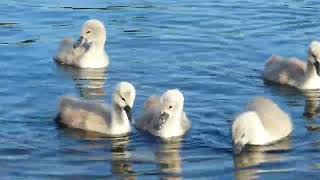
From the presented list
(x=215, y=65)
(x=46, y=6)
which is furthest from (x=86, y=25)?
(x=46, y=6)

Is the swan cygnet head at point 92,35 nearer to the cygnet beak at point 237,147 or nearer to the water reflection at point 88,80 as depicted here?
the water reflection at point 88,80

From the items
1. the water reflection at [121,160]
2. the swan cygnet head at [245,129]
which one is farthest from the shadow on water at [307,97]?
the water reflection at [121,160]

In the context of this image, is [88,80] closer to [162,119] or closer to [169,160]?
[162,119]

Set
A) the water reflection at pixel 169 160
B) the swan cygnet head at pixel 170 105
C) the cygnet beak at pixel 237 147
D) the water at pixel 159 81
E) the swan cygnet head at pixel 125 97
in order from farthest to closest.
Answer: the swan cygnet head at pixel 125 97 < the swan cygnet head at pixel 170 105 < the cygnet beak at pixel 237 147 < the water at pixel 159 81 < the water reflection at pixel 169 160

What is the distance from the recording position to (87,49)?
16.7 m

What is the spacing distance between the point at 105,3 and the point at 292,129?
804cm

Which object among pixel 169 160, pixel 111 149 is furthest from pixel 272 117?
pixel 111 149

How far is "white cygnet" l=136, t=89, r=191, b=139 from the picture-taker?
1271 cm

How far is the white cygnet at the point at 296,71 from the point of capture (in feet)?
50.0

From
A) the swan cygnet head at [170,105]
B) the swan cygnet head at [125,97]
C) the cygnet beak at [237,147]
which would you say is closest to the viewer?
the cygnet beak at [237,147]

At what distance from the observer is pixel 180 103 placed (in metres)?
12.8

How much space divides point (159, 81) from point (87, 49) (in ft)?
6.57

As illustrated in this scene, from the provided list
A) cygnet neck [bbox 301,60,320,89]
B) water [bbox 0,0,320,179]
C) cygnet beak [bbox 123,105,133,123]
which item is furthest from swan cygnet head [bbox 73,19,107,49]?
cygnet beak [bbox 123,105,133,123]

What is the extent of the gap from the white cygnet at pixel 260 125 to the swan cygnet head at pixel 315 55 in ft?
6.65
